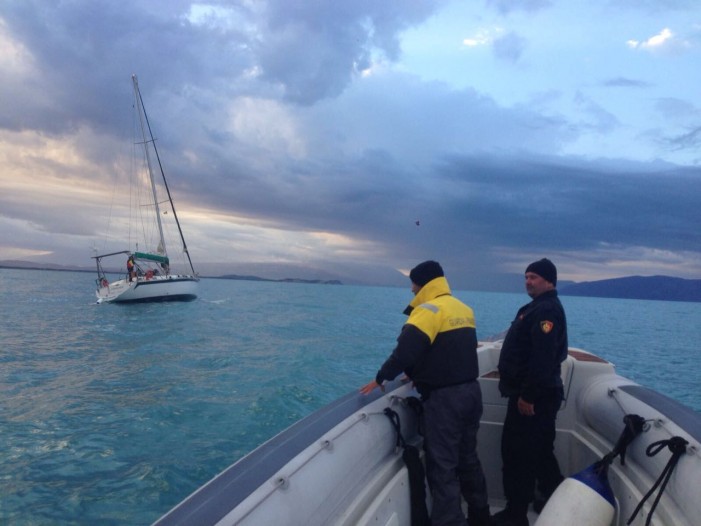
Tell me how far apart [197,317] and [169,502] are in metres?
22.2

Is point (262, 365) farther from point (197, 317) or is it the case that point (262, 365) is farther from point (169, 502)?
point (197, 317)

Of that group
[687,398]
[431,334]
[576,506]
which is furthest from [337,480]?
[687,398]

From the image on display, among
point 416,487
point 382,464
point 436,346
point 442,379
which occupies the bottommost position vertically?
point 416,487

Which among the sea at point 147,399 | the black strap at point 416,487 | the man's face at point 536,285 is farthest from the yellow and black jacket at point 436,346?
the sea at point 147,399

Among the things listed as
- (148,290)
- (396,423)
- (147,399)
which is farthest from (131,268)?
(396,423)

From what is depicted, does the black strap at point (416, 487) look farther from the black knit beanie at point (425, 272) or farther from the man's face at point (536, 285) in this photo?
the man's face at point (536, 285)

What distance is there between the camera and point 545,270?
3.40 metres

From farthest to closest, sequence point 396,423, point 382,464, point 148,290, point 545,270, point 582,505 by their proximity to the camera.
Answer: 1. point 148,290
2. point 545,270
3. point 396,423
4. point 382,464
5. point 582,505

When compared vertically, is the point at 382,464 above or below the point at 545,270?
below

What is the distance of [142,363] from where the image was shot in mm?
12297

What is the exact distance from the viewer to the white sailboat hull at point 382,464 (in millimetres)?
1996

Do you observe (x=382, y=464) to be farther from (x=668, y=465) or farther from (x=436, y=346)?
(x=668, y=465)

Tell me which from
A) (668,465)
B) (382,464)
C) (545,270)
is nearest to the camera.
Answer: (668,465)

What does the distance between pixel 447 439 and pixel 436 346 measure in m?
0.59
